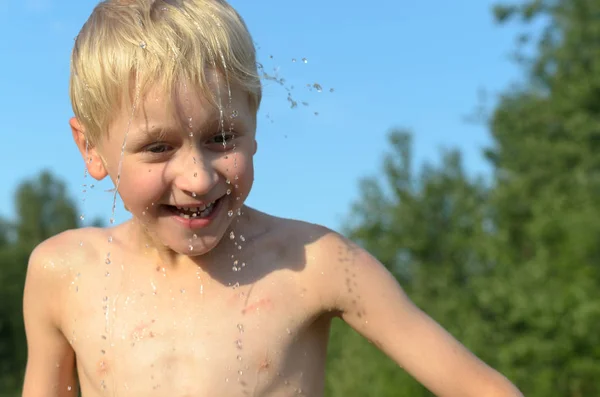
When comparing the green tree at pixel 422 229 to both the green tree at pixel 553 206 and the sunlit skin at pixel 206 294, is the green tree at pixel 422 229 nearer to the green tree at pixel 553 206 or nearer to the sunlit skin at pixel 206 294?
the green tree at pixel 553 206

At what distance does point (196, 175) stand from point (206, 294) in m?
0.50

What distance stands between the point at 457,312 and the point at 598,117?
6.33 metres

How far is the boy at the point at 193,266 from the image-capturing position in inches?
98.9

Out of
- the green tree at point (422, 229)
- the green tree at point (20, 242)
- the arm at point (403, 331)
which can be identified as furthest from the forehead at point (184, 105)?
the green tree at point (20, 242)

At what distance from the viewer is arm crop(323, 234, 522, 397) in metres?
2.60

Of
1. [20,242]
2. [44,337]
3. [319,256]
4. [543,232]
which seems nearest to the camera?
[319,256]

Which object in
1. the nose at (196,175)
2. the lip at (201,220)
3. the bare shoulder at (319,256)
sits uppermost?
the nose at (196,175)

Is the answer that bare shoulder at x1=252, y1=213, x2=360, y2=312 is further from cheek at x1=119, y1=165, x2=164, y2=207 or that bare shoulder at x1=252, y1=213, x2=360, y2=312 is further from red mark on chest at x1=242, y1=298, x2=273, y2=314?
cheek at x1=119, y1=165, x2=164, y2=207

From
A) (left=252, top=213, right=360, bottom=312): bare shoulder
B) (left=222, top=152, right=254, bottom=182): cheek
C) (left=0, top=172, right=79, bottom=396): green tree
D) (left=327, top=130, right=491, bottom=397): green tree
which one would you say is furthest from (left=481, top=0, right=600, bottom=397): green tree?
(left=0, top=172, right=79, bottom=396): green tree

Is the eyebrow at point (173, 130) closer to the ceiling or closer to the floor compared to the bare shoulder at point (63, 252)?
closer to the ceiling

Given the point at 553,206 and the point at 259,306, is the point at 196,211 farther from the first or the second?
the point at 553,206

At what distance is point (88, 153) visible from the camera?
9.31 feet

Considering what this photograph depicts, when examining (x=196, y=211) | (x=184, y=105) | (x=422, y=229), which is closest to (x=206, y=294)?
(x=196, y=211)

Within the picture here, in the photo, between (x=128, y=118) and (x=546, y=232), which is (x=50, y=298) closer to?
(x=128, y=118)
